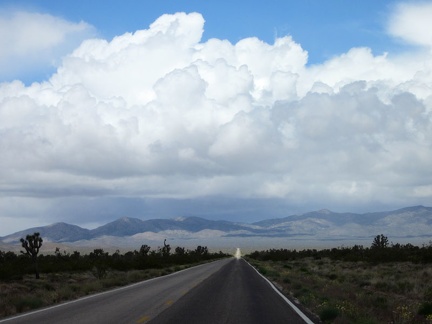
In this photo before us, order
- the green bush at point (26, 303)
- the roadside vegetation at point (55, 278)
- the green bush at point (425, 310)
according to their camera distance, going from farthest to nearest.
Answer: the roadside vegetation at point (55, 278)
the green bush at point (26, 303)
the green bush at point (425, 310)

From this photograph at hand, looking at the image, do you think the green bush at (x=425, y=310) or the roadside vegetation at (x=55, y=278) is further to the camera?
the roadside vegetation at (x=55, y=278)

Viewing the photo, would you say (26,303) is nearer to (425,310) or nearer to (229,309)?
(229,309)

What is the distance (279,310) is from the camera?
17.0 metres

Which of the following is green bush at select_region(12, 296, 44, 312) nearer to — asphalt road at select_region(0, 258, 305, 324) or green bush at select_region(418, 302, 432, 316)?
asphalt road at select_region(0, 258, 305, 324)

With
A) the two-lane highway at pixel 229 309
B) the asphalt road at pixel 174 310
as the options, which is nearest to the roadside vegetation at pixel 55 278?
the asphalt road at pixel 174 310

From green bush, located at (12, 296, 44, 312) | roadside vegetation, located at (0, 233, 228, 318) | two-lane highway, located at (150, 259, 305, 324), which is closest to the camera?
two-lane highway, located at (150, 259, 305, 324)

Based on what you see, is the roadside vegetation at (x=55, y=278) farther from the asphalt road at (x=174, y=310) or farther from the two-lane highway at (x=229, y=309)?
the two-lane highway at (x=229, y=309)

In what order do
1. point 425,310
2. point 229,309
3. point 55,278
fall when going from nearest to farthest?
point 425,310 → point 229,309 → point 55,278

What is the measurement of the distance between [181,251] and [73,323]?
9955 cm

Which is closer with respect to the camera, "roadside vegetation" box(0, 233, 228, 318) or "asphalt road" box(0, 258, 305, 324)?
"asphalt road" box(0, 258, 305, 324)

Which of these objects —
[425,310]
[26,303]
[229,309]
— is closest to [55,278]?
[26,303]

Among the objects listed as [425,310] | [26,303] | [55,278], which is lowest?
[425,310]

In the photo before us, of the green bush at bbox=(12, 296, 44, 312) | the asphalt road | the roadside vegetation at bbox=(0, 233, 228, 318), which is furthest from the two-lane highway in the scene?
the roadside vegetation at bbox=(0, 233, 228, 318)

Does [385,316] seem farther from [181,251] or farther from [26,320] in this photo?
[181,251]
